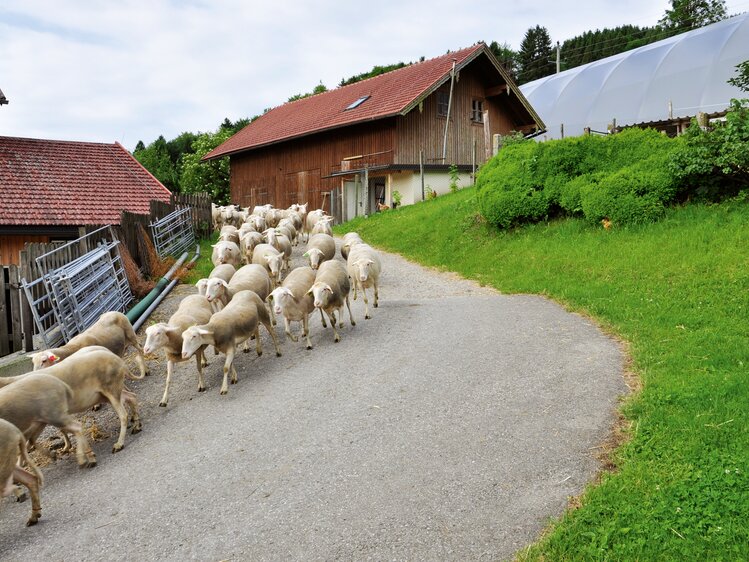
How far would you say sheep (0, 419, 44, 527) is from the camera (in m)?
4.73

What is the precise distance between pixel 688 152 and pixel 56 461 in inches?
488

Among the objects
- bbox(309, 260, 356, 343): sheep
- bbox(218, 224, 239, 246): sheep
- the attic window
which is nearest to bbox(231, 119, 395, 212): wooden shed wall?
the attic window

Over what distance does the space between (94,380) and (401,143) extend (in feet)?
70.7

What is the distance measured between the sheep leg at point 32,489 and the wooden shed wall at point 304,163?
73.6ft

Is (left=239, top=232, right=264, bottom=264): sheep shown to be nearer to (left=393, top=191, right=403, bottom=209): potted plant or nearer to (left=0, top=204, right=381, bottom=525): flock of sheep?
(left=0, top=204, right=381, bottom=525): flock of sheep

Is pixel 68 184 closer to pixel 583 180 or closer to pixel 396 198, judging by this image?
pixel 396 198

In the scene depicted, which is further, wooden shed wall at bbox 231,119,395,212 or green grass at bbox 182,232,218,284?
wooden shed wall at bbox 231,119,395,212

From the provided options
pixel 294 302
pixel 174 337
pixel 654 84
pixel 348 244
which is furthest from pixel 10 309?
pixel 654 84

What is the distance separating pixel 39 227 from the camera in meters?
20.4

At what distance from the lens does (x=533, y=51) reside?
75.2m

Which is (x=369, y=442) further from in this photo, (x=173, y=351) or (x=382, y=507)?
(x=173, y=351)

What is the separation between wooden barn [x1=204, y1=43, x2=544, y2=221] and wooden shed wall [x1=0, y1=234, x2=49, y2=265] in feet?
41.1

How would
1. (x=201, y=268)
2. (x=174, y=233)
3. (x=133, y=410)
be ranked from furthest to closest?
(x=174, y=233) < (x=201, y=268) < (x=133, y=410)

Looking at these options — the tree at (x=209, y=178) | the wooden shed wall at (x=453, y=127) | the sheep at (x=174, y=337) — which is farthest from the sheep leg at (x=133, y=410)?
the tree at (x=209, y=178)
